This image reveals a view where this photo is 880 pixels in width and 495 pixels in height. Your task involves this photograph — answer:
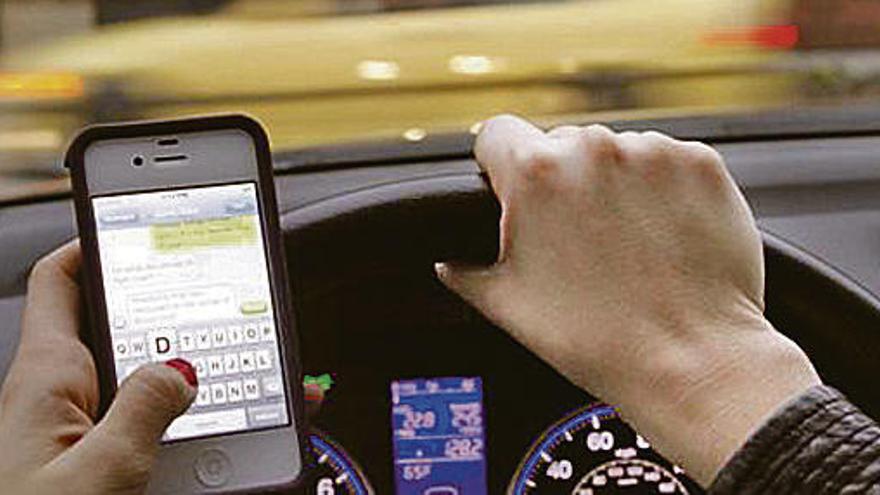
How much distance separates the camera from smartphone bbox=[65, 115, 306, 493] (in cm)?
152

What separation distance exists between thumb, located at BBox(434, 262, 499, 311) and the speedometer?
2.08 ft

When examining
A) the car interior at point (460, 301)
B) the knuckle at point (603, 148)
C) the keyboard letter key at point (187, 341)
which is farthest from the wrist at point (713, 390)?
the car interior at point (460, 301)

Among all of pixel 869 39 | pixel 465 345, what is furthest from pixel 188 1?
pixel 465 345

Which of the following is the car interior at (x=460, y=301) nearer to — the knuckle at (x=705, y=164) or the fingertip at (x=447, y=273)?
the fingertip at (x=447, y=273)

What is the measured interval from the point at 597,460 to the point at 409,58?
3092 millimetres

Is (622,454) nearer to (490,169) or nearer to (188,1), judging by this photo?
(490,169)

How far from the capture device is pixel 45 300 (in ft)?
4.67

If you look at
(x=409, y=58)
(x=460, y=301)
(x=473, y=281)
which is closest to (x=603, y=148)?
(x=473, y=281)

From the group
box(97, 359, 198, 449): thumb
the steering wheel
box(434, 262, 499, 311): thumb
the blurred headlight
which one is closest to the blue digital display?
the steering wheel

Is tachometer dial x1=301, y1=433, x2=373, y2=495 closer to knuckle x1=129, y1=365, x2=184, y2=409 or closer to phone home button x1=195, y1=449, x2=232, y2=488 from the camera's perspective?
phone home button x1=195, y1=449, x2=232, y2=488

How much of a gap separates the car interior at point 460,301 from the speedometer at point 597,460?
0.6 inches

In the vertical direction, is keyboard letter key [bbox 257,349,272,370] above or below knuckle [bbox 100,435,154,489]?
below

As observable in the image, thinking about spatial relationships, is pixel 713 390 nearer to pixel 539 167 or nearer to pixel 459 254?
pixel 539 167

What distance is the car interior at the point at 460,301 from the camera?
193 centimetres
